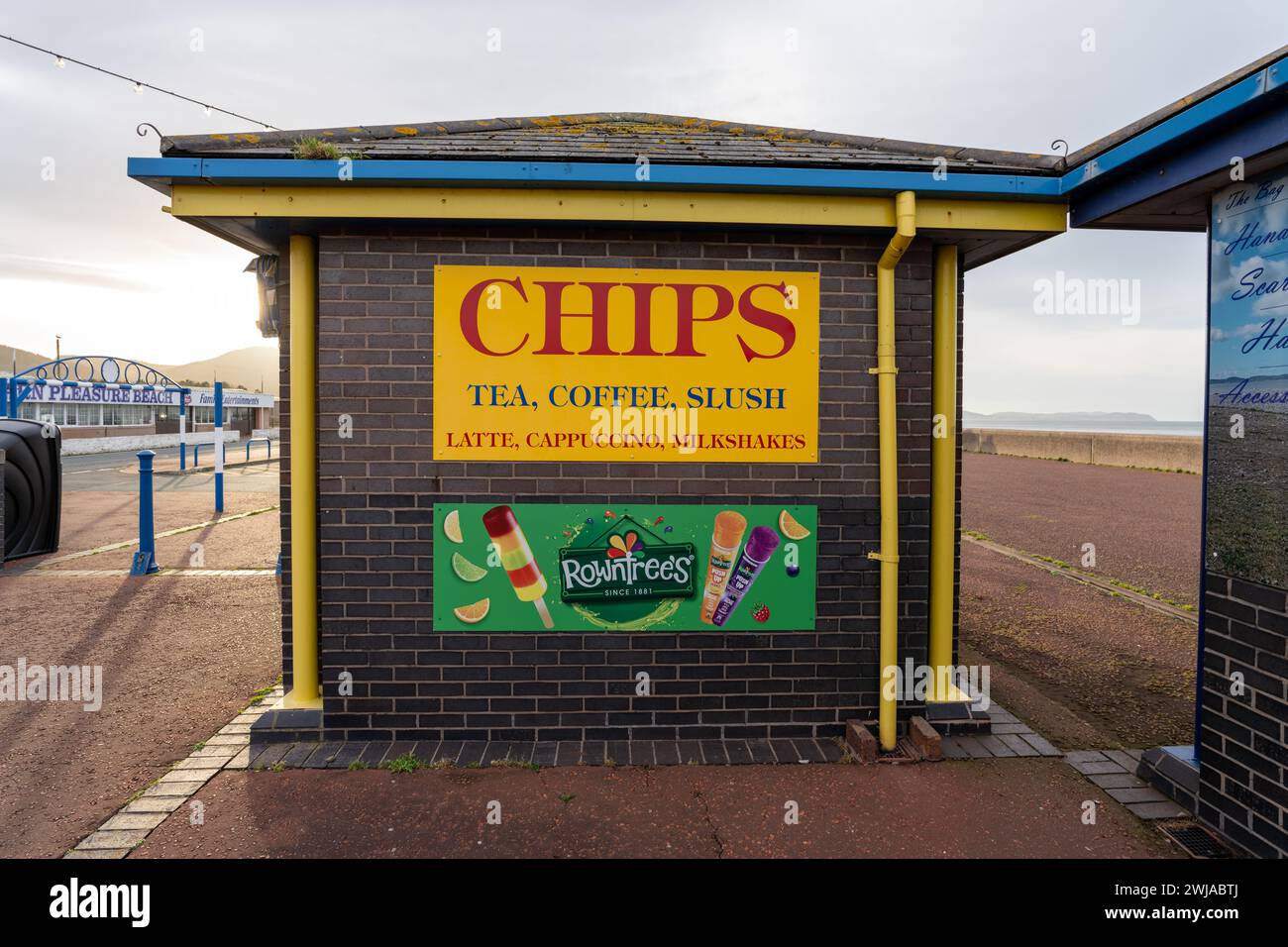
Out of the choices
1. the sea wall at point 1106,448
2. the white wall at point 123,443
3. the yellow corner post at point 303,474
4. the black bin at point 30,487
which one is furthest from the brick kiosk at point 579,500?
the white wall at point 123,443

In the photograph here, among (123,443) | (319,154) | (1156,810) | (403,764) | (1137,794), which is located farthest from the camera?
(123,443)

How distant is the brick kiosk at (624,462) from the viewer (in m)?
4.20

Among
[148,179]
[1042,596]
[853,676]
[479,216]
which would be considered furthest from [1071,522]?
[148,179]

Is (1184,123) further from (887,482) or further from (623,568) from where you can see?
Result: (623,568)

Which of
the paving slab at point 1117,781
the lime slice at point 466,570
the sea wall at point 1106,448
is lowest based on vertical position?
the paving slab at point 1117,781

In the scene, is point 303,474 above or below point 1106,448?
below

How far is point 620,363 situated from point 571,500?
2.99 ft

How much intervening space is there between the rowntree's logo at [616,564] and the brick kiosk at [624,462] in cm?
11

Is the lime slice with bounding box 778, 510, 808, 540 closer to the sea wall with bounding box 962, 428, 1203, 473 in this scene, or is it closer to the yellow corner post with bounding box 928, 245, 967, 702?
the yellow corner post with bounding box 928, 245, 967, 702

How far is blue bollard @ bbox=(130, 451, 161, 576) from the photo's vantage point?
8672mm

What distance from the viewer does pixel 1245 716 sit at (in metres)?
3.39

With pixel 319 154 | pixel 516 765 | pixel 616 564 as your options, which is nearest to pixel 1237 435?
pixel 616 564

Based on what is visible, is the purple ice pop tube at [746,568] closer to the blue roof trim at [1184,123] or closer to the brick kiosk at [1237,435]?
the brick kiosk at [1237,435]

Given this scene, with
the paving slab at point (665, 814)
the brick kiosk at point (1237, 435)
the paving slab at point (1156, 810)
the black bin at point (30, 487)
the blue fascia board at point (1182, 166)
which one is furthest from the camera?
the black bin at point (30, 487)
